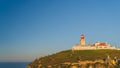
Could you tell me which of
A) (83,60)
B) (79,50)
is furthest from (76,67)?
(79,50)

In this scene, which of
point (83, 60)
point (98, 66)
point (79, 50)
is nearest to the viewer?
point (98, 66)

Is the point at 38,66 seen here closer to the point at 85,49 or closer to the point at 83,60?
the point at 83,60

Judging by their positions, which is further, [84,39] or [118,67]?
[84,39]

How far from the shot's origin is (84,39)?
174m

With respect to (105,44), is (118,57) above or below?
below

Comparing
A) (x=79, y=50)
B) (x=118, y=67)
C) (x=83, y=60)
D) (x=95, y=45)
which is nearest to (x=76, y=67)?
(x=83, y=60)

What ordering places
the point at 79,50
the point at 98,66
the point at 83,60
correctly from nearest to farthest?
the point at 98,66 < the point at 83,60 < the point at 79,50

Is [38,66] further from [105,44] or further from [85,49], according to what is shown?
[105,44]

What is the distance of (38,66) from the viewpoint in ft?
445

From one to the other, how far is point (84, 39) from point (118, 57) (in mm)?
38501

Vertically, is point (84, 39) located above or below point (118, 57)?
above

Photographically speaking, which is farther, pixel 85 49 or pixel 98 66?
pixel 85 49

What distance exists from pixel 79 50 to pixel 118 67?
4298 centimetres

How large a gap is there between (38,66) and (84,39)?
4814 centimetres
